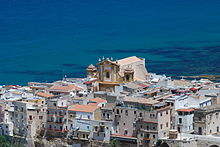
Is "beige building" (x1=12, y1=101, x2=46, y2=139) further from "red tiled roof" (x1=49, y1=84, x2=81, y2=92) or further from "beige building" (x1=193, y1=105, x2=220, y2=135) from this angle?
"beige building" (x1=193, y1=105, x2=220, y2=135)

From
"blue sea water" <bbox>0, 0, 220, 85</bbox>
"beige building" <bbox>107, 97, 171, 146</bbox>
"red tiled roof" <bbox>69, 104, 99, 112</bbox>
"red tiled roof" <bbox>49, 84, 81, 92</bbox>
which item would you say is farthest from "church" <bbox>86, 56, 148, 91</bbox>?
"blue sea water" <bbox>0, 0, 220, 85</bbox>

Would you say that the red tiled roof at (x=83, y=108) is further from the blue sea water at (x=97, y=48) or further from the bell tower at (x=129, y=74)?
the blue sea water at (x=97, y=48)

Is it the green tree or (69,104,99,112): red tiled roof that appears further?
the green tree

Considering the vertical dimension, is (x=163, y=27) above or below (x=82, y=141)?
above

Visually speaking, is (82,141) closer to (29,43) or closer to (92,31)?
(29,43)

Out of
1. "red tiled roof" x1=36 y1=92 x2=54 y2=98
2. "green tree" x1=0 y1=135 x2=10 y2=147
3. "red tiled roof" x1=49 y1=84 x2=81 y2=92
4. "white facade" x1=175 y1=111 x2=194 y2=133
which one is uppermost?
"red tiled roof" x1=49 y1=84 x2=81 y2=92

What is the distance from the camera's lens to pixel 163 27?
19425 centimetres

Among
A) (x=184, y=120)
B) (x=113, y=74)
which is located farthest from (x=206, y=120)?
(x=113, y=74)

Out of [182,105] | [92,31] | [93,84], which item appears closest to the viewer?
[182,105]

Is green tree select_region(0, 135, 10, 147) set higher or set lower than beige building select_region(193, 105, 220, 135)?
lower

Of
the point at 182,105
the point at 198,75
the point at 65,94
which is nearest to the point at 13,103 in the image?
the point at 65,94

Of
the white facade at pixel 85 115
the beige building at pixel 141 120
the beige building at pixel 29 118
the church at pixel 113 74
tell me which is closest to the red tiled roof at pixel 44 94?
the beige building at pixel 29 118

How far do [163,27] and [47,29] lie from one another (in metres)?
30.7

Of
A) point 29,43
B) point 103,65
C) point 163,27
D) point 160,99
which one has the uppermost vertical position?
point 163,27
